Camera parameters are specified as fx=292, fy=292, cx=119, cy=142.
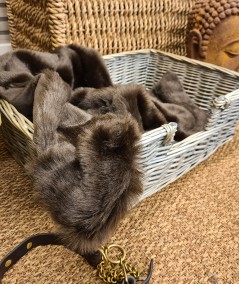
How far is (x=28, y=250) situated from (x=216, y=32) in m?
0.69

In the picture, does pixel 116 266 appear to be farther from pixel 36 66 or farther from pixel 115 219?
pixel 36 66

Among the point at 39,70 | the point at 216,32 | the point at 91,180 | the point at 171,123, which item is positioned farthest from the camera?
the point at 216,32

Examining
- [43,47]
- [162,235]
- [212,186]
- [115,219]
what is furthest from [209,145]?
[43,47]

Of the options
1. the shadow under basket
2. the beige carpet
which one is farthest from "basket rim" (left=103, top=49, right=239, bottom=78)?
the beige carpet

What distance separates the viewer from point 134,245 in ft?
1.51

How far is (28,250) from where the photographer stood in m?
0.39

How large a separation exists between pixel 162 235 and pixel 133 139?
211 mm

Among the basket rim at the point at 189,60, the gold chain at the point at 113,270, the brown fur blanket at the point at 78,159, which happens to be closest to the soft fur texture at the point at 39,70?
the brown fur blanket at the point at 78,159

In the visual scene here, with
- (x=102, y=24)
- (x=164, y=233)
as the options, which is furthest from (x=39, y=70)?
(x=164, y=233)

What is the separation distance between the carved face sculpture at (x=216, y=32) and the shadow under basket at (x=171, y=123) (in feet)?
0.20

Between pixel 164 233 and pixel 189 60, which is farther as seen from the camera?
pixel 189 60

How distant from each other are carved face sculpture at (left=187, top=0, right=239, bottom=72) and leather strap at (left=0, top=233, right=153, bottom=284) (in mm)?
617

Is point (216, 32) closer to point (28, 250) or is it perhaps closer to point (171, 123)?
point (171, 123)

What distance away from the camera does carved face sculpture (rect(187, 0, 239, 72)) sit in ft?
2.50
